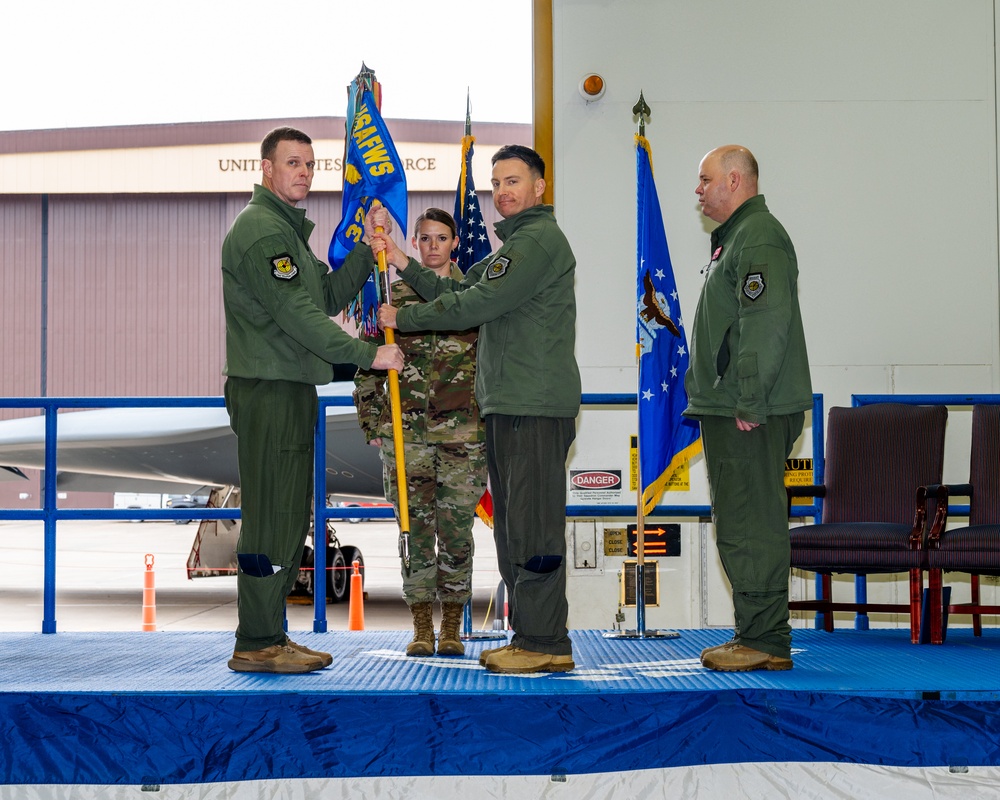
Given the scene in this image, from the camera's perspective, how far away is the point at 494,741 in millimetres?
2799

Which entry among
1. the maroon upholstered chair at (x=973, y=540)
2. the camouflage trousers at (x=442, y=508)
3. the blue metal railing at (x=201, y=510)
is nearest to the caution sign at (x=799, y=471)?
the blue metal railing at (x=201, y=510)

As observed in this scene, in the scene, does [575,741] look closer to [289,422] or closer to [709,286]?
[289,422]

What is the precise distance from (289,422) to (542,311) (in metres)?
0.92

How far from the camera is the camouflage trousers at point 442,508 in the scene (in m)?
3.88

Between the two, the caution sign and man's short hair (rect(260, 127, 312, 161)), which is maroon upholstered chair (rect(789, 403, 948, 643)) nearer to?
the caution sign

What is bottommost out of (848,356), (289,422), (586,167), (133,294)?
(289,422)

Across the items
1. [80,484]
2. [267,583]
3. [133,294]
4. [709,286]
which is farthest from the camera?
[133,294]

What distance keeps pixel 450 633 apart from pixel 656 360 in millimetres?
1555

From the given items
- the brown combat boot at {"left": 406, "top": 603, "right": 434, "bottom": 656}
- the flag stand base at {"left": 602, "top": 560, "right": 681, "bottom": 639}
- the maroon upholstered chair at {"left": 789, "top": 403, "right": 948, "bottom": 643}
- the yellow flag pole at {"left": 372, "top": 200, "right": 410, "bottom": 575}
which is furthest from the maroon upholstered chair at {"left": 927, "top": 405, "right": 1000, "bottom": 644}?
the yellow flag pole at {"left": 372, "top": 200, "right": 410, "bottom": 575}

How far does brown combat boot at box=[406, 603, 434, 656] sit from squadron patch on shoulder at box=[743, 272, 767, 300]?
1.62 m

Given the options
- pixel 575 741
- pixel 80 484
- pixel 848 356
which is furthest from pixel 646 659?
pixel 80 484

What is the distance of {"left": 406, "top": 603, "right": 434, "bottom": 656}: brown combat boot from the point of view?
3691 mm

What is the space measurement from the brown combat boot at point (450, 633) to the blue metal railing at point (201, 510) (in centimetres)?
68

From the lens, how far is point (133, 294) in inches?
1180
